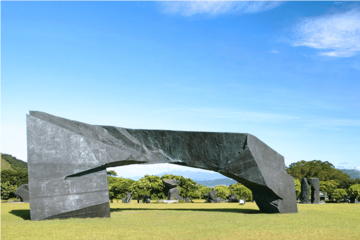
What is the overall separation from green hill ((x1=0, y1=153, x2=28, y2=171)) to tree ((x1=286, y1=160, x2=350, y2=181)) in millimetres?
66288

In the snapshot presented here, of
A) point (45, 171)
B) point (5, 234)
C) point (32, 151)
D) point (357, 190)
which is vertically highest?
point (32, 151)

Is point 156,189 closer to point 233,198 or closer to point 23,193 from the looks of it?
point 233,198

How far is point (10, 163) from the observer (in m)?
84.6

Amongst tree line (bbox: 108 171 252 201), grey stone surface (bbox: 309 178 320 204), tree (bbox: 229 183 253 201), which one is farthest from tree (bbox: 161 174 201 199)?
grey stone surface (bbox: 309 178 320 204)

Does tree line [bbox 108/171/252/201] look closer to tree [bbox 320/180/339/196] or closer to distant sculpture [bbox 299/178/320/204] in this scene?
distant sculpture [bbox 299/178/320/204]

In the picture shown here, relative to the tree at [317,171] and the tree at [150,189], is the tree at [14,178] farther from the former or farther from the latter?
the tree at [317,171]

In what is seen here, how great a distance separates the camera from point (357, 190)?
109 feet

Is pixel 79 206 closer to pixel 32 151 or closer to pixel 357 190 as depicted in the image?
pixel 32 151

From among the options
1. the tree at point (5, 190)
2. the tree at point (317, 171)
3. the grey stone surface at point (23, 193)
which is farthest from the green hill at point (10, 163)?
the tree at point (317, 171)

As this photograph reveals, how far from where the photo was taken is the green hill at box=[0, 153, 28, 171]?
8083 centimetres

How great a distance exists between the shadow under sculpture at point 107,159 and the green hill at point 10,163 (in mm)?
74579

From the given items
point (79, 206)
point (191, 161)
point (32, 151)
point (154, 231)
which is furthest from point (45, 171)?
point (191, 161)

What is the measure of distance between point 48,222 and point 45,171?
85.6 inches

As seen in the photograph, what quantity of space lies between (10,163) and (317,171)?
76119 millimetres
